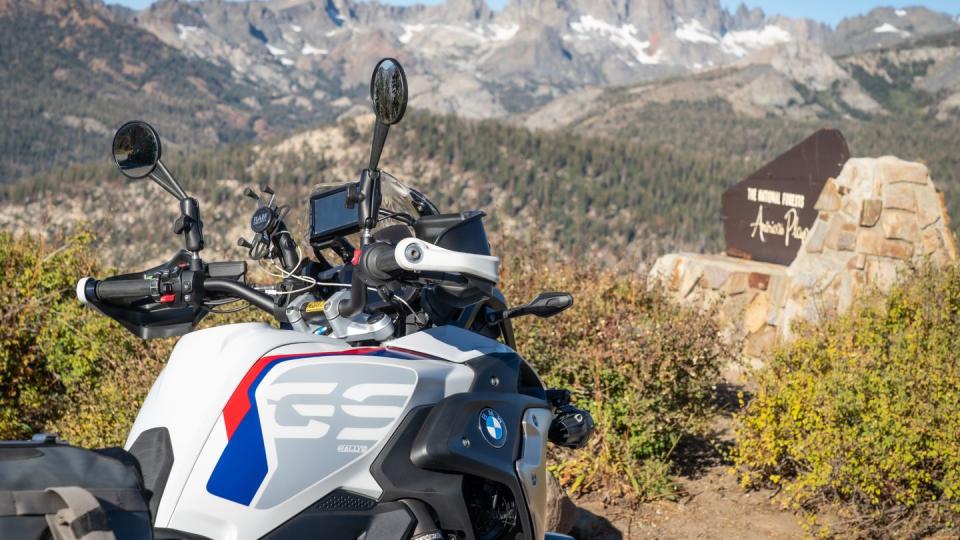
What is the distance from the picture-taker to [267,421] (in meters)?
2.15

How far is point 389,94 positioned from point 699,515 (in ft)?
11.8

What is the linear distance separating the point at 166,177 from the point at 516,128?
93120mm

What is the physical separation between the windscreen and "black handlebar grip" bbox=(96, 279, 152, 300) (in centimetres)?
52

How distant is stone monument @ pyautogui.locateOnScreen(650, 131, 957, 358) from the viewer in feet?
33.0

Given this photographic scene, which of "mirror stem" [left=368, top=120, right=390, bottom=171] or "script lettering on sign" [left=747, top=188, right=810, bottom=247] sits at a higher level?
"mirror stem" [left=368, top=120, right=390, bottom=171]

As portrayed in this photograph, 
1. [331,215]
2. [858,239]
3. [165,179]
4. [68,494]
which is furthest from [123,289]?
[858,239]

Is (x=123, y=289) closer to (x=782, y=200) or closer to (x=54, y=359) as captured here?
(x=54, y=359)

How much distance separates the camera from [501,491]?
2.57 meters

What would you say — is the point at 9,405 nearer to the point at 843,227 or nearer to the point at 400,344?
the point at 400,344

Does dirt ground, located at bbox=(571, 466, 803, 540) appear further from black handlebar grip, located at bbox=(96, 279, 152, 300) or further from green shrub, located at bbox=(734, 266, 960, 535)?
black handlebar grip, located at bbox=(96, 279, 152, 300)

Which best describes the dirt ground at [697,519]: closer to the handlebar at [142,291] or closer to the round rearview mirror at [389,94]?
the handlebar at [142,291]

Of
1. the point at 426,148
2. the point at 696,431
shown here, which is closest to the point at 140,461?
the point at 696,431

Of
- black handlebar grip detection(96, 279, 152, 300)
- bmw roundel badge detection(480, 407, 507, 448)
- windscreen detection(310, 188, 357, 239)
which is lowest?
bmw roundel badge detection(480, 407, 507, 448)

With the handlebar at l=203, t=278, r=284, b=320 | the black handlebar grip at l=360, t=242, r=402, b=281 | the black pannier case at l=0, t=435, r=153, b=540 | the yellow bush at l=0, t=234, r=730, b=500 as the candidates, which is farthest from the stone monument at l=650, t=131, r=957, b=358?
the black pannier case at l=0, t=435, r=153, b=540
